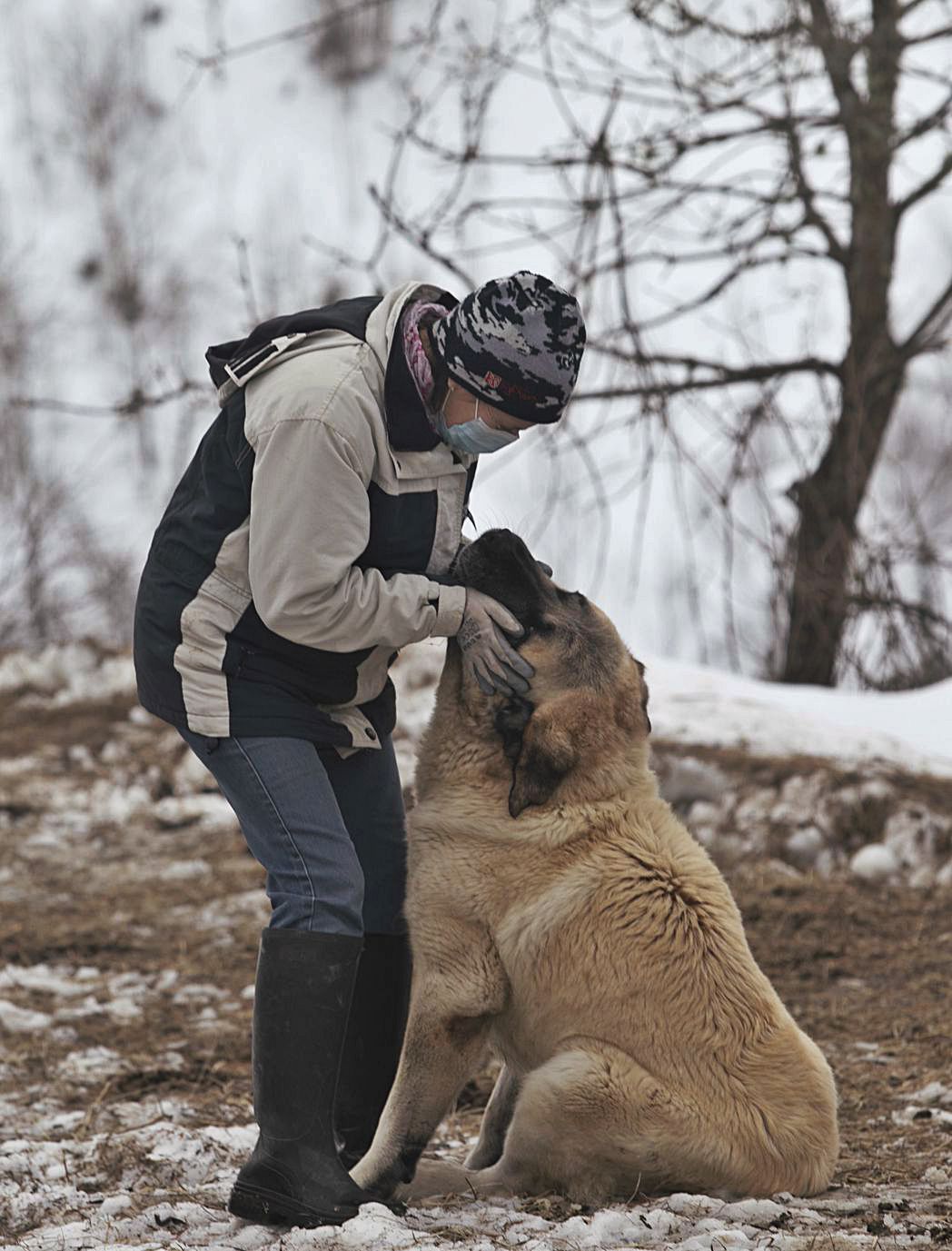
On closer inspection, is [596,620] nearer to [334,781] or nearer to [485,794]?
[485,794]

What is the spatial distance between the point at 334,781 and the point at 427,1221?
3.39 ft

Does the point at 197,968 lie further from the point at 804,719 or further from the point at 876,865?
A: the point at 804,719

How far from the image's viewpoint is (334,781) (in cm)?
335

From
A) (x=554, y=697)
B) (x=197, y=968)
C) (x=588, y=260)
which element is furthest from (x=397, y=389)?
(x=588, y=260)

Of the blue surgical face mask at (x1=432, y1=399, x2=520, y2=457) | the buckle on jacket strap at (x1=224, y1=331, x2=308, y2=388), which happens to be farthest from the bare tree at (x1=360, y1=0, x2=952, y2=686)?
the buckle on jacket strap at (x1=224, y1=331, x2=308, y2=388)

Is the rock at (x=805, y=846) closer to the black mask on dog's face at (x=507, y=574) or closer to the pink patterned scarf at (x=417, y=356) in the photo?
the black mask on dog's face at (x=507, y=574)

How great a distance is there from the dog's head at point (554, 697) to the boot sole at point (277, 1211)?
1012mm

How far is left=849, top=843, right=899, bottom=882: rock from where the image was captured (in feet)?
21.8

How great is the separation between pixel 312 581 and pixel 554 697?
87cm

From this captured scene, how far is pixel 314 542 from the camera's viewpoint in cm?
276

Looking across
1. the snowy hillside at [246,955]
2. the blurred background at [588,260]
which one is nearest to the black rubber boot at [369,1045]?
the snowy hillside at [246,955]

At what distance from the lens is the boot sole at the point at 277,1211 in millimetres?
2822

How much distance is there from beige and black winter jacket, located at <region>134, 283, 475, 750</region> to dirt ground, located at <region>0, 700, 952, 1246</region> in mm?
1248

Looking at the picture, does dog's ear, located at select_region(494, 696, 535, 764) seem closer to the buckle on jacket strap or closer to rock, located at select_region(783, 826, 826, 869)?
the buckle on jacket strap
